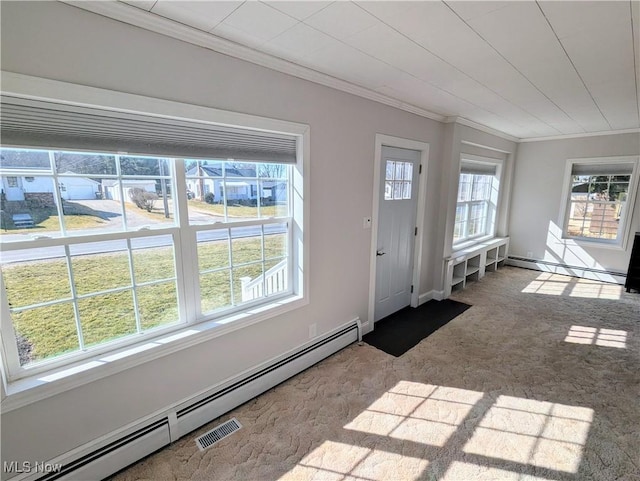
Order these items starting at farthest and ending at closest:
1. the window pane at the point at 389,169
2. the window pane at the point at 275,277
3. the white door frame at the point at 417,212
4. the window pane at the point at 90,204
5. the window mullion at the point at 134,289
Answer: the window pane at the point at 389,169, the white door frame at the point at 417,212, the window pane at the point at 275,277, the window mullion at the point at 134,289, the window pane at the point at 90,204

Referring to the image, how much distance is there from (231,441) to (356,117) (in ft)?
8.88

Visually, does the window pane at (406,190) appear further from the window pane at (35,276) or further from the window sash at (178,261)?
the window pane at (35,276)

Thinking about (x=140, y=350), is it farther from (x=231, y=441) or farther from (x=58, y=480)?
(x=231, y=441)

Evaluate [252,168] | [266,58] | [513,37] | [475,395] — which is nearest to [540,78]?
[513,37]

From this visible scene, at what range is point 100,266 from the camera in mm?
1644

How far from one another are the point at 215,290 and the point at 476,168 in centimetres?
454

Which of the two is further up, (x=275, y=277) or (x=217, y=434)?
(x=275, y=277)

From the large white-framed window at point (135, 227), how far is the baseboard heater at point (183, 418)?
440 millimetres

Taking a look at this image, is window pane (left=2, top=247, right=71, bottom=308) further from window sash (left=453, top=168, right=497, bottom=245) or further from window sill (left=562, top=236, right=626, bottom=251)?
window sill (left=562, top=236, right=626, bottom=251)

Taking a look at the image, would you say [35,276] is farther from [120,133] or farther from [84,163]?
[120,133]

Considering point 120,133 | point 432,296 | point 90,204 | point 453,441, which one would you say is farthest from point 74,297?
point 432,296

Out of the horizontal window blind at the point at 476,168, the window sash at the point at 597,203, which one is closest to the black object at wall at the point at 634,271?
the window sash at the point at 597,203

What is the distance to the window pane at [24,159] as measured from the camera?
1.33 metres

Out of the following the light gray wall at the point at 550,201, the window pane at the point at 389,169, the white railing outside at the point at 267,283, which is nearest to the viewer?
the white railing outside at the point at 267,283
